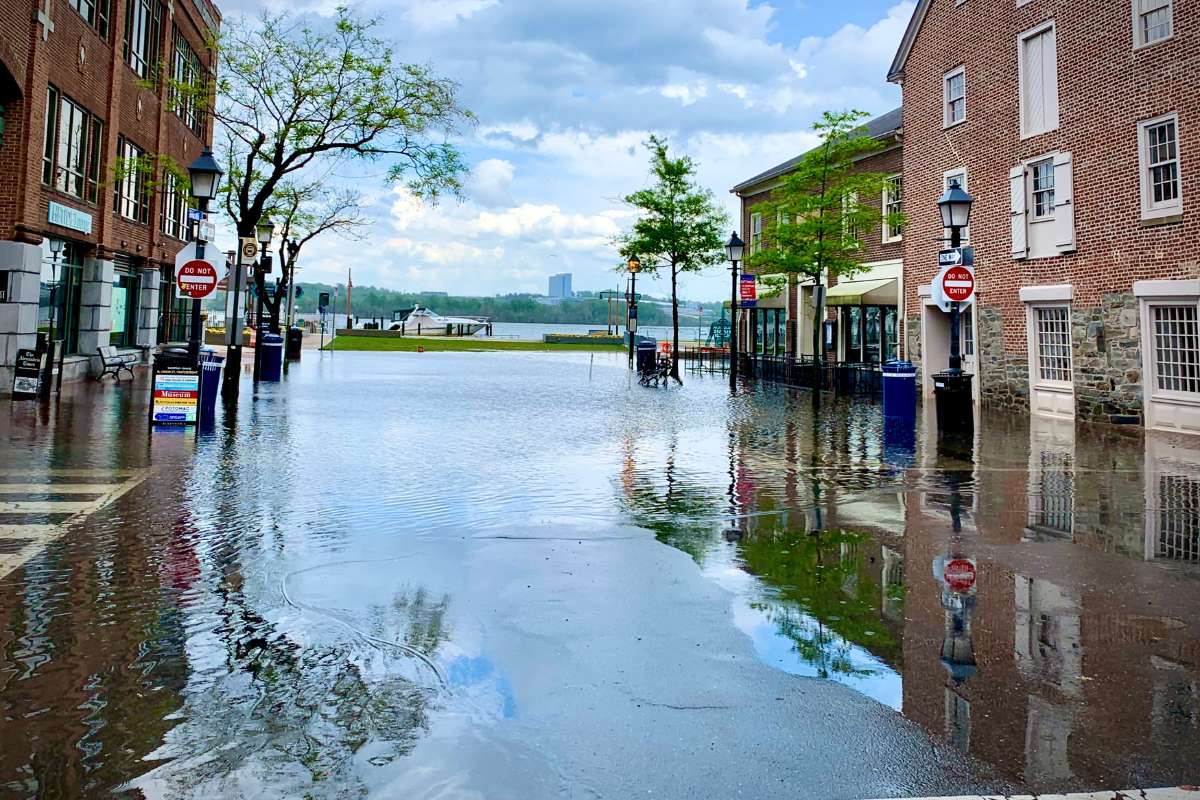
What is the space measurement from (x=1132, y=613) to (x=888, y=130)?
31.8m

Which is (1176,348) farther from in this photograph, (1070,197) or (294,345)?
(294,345)

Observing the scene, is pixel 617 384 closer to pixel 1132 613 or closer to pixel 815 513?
pixel 815 513

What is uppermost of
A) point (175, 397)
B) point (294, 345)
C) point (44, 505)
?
point (294, 345)

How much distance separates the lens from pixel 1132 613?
598 cm

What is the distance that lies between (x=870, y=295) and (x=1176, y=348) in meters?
15.7

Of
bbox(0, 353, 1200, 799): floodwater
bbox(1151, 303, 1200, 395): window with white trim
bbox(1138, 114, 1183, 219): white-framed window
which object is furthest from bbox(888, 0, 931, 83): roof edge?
bbox(0, 353, 1200, 799): floodwater

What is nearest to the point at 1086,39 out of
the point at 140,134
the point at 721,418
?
the point at 721,418

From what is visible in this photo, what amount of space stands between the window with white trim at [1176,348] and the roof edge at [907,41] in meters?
13.3

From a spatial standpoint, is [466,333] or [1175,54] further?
[466,333]

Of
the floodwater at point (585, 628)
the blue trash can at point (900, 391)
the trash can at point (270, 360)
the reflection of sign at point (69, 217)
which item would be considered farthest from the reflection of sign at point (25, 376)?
the blue trash can at point (900, 391)

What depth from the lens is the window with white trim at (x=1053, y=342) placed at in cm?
2134

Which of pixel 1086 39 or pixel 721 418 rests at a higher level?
pixel 1086 39

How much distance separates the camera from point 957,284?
16297mm

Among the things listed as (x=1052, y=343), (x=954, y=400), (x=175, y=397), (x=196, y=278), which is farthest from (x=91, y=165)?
(x=1052, y=343)
